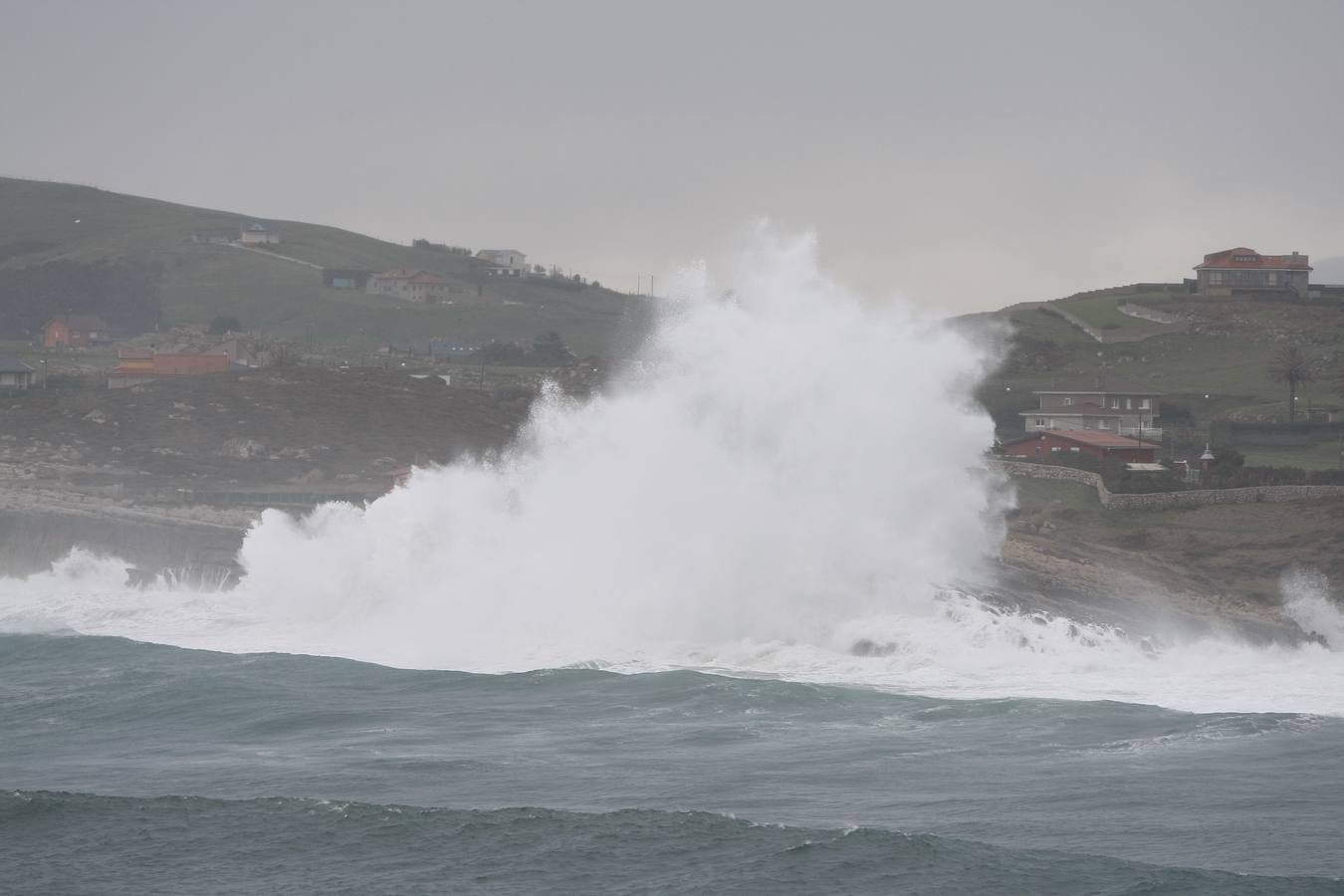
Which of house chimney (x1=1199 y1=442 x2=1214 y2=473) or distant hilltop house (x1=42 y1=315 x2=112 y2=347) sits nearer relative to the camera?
house chimney (x1=1199 y1=442 x2=1214 y2=473)

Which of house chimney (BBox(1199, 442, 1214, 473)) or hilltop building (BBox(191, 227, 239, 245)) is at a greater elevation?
hilltop building (BBox(191, 227, 239, 245))

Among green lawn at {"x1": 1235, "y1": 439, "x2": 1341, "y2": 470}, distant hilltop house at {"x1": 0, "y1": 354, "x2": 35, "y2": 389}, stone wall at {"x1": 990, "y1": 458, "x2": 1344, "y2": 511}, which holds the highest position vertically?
distant hilltop house at {"x1": 0, "y1": 354, "x2": 35, "y2": 389}

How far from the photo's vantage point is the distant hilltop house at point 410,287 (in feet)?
448

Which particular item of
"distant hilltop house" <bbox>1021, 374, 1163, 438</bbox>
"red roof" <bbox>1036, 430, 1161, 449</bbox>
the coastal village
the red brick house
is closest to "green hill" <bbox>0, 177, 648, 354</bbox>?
the coastal village

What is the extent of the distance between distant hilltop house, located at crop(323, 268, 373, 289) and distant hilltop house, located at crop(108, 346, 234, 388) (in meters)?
57.7

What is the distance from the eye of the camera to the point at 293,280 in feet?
464

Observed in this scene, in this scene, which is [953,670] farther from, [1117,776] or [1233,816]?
[1233,816]

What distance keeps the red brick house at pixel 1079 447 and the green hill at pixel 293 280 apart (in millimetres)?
50966

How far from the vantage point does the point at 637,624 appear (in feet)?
103

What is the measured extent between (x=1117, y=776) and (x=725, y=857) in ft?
20.4

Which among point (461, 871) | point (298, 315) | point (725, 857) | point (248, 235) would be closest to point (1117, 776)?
point (725, 857)

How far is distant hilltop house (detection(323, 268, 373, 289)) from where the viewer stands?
140000 millimetres

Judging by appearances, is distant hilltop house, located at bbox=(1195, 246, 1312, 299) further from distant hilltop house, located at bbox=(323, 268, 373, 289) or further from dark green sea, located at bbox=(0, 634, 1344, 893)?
dark green sea, located at bbox=(0, 634, 1344, 893)

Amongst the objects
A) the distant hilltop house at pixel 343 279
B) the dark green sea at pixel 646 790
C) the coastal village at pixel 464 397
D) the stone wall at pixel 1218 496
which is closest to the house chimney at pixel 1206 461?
the coastal village at pixel 464 397
